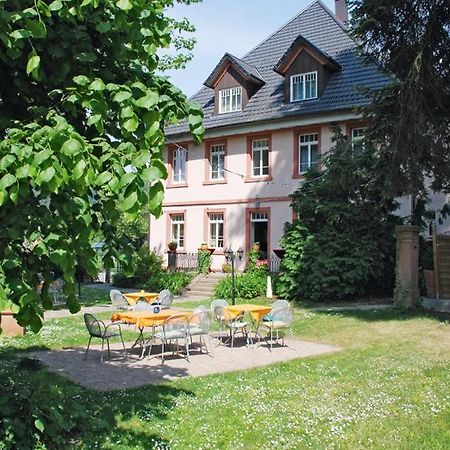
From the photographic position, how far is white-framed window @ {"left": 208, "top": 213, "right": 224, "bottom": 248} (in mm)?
24562

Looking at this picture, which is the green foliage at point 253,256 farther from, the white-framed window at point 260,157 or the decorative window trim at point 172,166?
the decorative window trim at point 172,166

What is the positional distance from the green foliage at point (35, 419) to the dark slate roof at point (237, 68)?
21.3m

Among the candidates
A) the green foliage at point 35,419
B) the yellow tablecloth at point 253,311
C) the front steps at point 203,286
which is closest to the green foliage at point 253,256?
the front steps at point 203,286

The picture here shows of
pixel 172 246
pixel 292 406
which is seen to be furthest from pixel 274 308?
pixel 172 246

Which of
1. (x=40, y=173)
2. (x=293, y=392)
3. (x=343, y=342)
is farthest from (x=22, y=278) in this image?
(x=343, y=342)

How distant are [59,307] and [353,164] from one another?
962 cm

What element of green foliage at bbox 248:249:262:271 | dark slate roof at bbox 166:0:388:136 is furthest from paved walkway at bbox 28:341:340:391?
dark slate roof at bbox 166:0:388:136

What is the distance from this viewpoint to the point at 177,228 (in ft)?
86.5

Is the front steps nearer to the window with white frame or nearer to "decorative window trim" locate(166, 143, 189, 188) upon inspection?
"decorative window trim" locate(166, 143, 189, 188)

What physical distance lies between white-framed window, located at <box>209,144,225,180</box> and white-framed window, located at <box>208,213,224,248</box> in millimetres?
1788

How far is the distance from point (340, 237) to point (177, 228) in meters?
11.3

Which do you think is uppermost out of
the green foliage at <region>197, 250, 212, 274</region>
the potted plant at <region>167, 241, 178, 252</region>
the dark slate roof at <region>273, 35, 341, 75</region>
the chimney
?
the chimney

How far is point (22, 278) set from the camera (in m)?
3.28

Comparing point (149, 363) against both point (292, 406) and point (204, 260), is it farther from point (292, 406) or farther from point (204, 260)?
point (204, 260)
